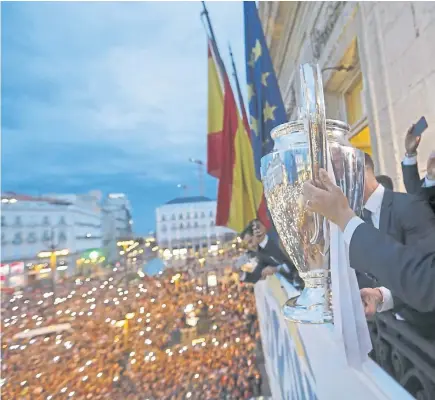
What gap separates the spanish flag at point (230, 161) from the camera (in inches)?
115

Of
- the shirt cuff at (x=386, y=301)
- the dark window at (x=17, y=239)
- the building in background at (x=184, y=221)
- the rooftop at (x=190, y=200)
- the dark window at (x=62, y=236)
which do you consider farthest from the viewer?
the rooftop at (x=190, y=200)

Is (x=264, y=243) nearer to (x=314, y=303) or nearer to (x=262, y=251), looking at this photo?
(x=262, y=251)

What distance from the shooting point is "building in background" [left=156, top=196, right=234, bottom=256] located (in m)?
32.1

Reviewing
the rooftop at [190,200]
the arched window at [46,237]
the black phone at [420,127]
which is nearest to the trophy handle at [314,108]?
the black phone at [420,127]

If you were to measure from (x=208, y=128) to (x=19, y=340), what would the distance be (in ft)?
15.3

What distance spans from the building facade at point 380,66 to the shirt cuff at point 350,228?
203 cm

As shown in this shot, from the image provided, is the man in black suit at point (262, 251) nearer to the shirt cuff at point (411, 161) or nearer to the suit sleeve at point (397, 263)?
the shirt cuff at point (411, 161)

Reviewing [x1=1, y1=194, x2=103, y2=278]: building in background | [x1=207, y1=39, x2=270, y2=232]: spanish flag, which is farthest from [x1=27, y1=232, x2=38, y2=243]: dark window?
[x1=207, y1=39, x2=270, y2=232]: spanish flag

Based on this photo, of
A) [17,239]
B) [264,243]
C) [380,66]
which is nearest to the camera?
[264,243]

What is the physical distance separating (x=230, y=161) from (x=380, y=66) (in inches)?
65.2

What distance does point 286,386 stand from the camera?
120 cm

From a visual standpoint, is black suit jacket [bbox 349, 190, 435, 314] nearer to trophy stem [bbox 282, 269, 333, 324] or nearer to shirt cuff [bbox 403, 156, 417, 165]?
trophy stem [bbox 282, 269, 333, 324]

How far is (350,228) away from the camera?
1.76 feet

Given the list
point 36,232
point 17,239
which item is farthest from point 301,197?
point 17,239
